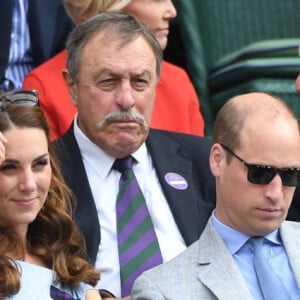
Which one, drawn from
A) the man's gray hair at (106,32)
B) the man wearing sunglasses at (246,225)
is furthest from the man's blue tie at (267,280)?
the man's gray hair at (106,32)

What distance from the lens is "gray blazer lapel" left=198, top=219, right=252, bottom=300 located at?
457 centimetres

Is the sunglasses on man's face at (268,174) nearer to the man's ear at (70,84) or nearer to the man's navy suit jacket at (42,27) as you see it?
the man's ear at (70,84)

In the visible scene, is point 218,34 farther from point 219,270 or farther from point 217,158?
point 219,270

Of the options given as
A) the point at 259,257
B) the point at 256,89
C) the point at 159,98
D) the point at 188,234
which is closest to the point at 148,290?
the point at 259,257

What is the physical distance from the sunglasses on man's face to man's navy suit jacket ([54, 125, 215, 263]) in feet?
2.46

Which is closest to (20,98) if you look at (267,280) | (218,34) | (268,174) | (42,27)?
(268,174)

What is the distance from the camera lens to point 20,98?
4.94m

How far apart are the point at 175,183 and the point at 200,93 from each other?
191 cm

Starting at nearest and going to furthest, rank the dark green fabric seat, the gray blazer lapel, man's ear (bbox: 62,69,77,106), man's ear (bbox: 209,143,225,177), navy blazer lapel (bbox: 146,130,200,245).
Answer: the gray blazer lapel
man's ear (bbox: 209,143,225,177)
navy blazer lapel (bbox: 146,130,200,245)
man's ear (bbox: 62,69,77,106)
the dark green fabric seat

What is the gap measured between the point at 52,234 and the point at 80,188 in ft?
1.23

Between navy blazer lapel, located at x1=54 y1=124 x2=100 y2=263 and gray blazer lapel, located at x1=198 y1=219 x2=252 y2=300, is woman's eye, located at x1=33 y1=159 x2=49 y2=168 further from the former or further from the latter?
gray blazer lapel, located at x1=198 y1=219 x2=252 y2=300

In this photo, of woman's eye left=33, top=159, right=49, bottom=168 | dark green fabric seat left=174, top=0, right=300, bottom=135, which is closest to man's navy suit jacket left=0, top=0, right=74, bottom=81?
dark green fabric seat left=174, top=0, right=300, bottom=135

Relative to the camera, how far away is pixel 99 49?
17.8 feet

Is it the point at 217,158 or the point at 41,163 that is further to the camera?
the point at 41,163
